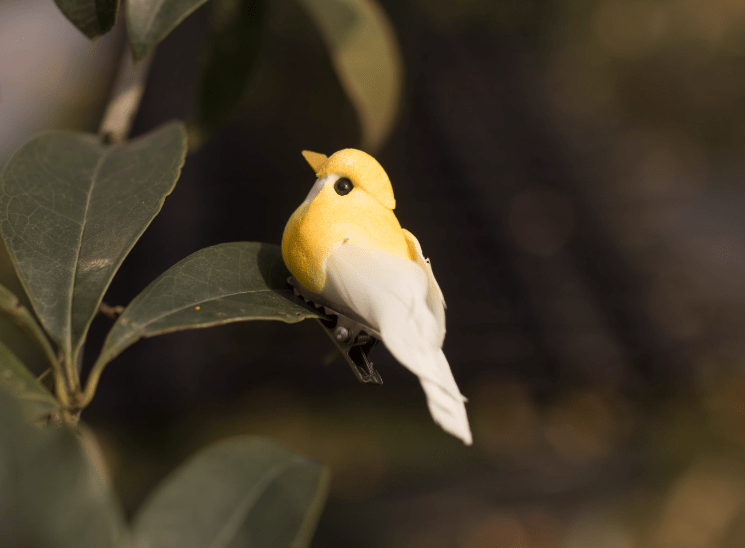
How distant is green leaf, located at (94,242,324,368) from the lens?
0.27 m

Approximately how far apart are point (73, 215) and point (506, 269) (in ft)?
4.40

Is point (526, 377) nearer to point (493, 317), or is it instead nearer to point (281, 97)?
point (493, 317)

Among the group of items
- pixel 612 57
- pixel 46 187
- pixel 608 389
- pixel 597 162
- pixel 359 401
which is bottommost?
pixel 608 389

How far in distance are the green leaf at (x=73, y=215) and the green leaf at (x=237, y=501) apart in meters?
0.11

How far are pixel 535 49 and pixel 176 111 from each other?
109 centimetres

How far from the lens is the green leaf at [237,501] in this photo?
0.22 meters

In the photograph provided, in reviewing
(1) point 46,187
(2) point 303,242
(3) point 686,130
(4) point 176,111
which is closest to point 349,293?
(2) point 303,242

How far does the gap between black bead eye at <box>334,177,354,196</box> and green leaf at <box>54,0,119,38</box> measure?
0.22 m

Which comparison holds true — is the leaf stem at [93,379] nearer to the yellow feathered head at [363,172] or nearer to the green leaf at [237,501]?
the green leaf at [237,501]

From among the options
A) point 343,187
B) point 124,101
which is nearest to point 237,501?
point 343,187

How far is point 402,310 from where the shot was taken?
29 cm

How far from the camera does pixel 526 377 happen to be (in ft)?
4.95

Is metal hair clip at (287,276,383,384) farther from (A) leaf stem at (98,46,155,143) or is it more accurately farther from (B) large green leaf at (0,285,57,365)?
(A) leaf stem at (98,46,155,143)

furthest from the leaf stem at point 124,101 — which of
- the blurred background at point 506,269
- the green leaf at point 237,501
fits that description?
the blurred background at point 506,269
